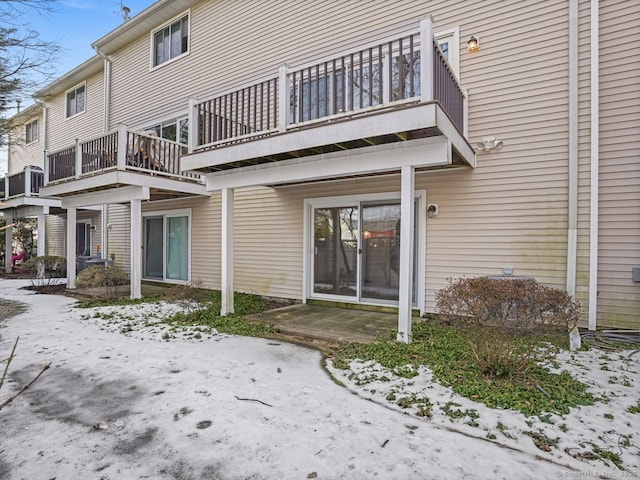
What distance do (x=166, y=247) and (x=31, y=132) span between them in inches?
464

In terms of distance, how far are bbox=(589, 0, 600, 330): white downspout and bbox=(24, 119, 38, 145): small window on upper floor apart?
19380 mm

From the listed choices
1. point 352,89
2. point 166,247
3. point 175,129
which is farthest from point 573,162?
point 166,247

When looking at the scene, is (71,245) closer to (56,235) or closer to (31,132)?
(56,235)

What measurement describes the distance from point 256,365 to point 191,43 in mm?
9004

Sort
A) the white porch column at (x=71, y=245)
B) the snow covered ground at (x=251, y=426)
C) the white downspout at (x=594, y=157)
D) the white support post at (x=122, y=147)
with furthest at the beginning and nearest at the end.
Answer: the white porch column at (x=71, y=245) < the white support post at (x=122, y=147) < the white downspout at (x=594, y=157) < the snow covered ground at (x=251, y=426)

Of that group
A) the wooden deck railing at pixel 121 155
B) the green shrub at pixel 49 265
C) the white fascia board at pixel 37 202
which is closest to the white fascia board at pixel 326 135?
the wooden deck railing at pixel 121 155

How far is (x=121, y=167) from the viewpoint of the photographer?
740 centimetres

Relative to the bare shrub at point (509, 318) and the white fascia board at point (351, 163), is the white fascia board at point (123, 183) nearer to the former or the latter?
the white fascia board at point (351, 163)

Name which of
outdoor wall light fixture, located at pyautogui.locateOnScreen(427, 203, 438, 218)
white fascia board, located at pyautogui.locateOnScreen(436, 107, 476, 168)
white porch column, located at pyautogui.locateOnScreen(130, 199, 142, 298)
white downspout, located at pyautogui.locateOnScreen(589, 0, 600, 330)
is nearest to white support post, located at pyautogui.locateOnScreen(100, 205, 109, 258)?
white porch column, located at pyautogui.locateOnScreen(130, 199, 142, 298)

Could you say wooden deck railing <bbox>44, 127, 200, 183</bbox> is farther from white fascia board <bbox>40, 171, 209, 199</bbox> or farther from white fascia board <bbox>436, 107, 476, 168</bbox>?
white fascia board <bbox>436, 107, 476, 168</bbox>

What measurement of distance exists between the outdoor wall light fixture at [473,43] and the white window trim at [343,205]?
229cm

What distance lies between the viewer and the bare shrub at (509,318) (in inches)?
131

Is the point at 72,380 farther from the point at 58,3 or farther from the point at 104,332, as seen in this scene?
the point at 58,3

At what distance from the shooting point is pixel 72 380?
3.56 m
